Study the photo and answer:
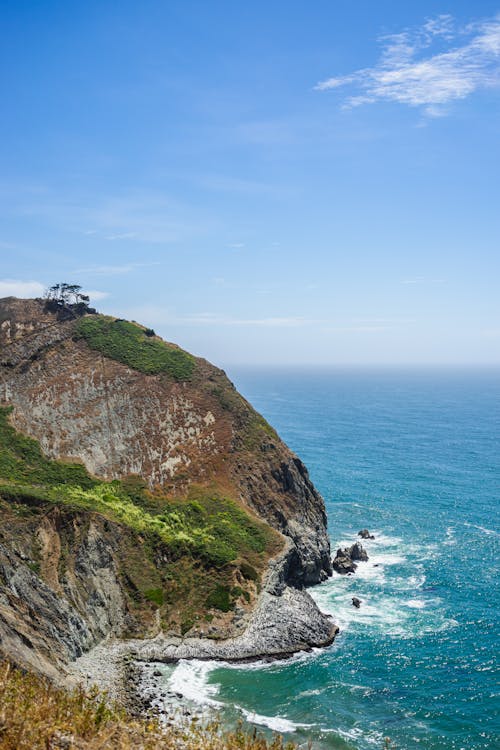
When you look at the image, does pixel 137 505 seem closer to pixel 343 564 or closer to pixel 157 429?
pixel 157 429

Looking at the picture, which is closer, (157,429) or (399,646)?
(399,646)

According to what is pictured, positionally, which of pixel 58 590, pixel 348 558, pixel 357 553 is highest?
pixel 58 590

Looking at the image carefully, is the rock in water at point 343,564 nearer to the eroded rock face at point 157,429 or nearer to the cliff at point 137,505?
the eroded rock face at point 157,429

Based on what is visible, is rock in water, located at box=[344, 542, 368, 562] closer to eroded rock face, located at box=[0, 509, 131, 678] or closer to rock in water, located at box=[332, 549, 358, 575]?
rock in water, located at box=[332, 549, 358, 575]

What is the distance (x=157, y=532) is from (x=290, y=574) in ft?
57.6

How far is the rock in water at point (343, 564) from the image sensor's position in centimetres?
7769

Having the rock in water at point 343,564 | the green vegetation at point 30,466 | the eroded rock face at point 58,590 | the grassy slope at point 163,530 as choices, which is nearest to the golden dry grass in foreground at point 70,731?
the eroded rock face at point 58,590

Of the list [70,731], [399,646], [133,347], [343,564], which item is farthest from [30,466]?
[70,731]

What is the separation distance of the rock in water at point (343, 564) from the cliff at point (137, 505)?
1.73m

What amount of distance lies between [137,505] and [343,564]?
29105 mm

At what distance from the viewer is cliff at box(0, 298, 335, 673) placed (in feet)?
189

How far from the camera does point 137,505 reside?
74688 millimetres

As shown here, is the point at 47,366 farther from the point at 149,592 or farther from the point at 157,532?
the point at 149,592

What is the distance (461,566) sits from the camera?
76188 millimetres
